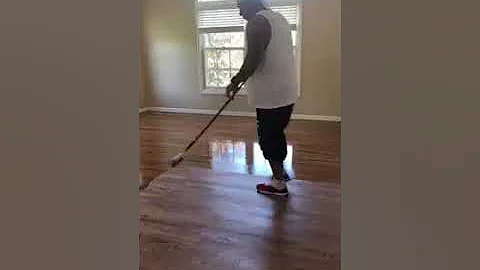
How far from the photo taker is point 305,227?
→ 8.79ft

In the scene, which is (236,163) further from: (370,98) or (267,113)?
(370,98)

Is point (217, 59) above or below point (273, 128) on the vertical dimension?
above

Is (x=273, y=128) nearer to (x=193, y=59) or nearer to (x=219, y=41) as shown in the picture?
(x=219, y=41)

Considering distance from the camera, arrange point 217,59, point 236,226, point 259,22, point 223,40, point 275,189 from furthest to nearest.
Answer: point 217,59, point 223,40, point 275,189, point 259,22, point 236,226

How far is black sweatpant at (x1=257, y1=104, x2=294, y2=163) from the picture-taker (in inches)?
123

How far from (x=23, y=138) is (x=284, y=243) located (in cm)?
189

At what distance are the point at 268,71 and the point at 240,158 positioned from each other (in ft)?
5.18

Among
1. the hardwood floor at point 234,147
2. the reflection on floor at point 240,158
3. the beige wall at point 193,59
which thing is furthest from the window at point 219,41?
the reflection on floor at point 240,158

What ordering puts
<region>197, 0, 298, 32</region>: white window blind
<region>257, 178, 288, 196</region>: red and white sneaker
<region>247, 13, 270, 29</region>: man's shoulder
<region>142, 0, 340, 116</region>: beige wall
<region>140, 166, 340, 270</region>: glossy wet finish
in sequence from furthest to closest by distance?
<region>197, 0, 298, 32</region>: white window blind
<region>142, 0, 340, 116</region>: beige wall
<region>257, 178, 288, 196</region>: red and white sneaker
<region>247, 13, 270, 29</region>: man's shoulder
<region>140, 166, 340, 270</region>: glossy wet finish

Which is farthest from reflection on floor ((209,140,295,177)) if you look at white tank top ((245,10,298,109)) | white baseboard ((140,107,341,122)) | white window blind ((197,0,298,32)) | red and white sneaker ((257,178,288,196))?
white window blind ((197,0,298,32))

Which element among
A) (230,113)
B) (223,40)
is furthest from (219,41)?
(230,113)

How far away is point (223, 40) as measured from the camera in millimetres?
7047

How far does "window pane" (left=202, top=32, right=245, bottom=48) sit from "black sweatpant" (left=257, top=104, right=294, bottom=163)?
154 inches

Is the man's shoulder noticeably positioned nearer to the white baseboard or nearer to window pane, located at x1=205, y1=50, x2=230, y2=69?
the white baseboard
